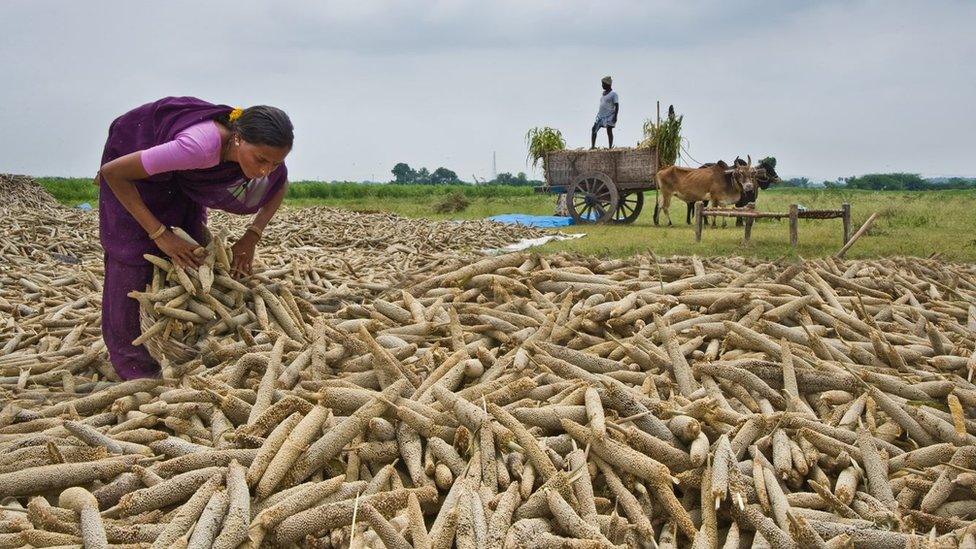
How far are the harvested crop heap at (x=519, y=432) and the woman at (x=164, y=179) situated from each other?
238 millimetres

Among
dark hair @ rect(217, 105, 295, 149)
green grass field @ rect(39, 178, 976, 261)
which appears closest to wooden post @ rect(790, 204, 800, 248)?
green grass field @ rect(39, 178, 976, 261)

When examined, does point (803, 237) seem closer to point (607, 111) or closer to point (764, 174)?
point (764, 174)

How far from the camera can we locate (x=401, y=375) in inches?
135

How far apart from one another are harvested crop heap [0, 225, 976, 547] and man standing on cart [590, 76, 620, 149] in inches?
448

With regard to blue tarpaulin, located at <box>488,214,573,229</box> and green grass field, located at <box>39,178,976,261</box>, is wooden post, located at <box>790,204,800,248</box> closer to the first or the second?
green grass field, located at <box>39,178,976,261</box>

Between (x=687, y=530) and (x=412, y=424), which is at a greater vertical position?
(x=412, y=424)

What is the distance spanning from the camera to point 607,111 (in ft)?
50.9

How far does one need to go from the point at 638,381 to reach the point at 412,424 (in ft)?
3.84

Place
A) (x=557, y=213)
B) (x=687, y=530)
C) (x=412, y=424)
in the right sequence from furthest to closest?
(x=557, y=213)
(x=412, y=424)
(x=687, y=530)

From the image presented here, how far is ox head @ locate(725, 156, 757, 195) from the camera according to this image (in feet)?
45.9

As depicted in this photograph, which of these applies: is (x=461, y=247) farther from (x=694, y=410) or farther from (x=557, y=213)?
(x=694, y=410)

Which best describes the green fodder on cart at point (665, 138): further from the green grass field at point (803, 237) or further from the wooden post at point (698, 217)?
the wooden post at point (698, 217)

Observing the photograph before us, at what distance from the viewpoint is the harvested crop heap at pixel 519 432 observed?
96.7 inches

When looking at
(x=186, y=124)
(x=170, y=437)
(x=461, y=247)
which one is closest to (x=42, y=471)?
(x=170, y=437)
